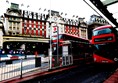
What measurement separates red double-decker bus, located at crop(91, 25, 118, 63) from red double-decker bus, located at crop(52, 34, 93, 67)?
2.54 metres

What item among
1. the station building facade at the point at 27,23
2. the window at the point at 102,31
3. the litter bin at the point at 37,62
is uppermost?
the station building facade at the point at 27,23

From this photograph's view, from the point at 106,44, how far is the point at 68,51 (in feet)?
12.5

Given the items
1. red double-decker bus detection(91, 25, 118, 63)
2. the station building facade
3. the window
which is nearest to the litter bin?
red double-decker bus detection(91, 25, 118, 63)

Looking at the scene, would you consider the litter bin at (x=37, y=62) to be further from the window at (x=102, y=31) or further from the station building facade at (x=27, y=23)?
the station building facade at (x=27, y=23)

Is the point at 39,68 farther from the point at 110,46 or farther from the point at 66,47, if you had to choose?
the point at 110,46

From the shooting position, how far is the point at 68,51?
48.5 ft

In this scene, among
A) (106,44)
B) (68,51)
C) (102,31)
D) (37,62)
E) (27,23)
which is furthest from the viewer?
(27,23)

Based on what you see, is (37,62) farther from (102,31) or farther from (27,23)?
(27,23)

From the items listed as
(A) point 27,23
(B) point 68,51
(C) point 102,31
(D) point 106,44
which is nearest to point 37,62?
(B) point 68,51

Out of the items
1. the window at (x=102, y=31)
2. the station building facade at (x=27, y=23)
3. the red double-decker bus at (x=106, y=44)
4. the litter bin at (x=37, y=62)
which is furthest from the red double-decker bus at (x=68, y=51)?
the station building facade at (x=27, y=23)

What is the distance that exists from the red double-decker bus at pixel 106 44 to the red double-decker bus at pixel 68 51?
8.32ft

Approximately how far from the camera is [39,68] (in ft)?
40.9

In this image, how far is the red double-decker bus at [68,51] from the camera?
13202 mm

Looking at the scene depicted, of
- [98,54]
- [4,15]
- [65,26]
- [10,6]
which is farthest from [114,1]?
[65,26]
